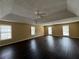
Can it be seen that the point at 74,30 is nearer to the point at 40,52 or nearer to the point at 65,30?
the point at 65,30

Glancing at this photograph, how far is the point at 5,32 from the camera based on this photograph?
680cm

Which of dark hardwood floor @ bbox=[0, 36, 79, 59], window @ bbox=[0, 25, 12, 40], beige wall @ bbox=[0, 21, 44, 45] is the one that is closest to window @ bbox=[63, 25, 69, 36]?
beige wall @ bbox=[0, 21, 44, 45]

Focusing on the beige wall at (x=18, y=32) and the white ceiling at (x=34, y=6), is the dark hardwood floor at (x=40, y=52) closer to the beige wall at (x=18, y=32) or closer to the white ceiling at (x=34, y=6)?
the beige wall at (x=18, y=32)

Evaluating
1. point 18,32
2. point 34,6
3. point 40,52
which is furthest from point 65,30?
point 34,6

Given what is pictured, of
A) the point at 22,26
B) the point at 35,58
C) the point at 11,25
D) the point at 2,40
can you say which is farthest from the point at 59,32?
the point at 35,58

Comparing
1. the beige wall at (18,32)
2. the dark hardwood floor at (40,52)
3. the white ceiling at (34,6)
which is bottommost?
the dark hardwood floor at (40,52)

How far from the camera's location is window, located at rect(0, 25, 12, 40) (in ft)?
20.9

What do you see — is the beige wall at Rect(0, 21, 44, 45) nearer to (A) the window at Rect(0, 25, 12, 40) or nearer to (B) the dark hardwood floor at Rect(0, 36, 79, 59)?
(A) the window at Rect(0, 25, 12, 40)

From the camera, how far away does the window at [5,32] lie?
638cm

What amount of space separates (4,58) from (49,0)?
138 inches

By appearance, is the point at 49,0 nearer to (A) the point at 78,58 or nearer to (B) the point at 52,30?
(A) the point at 78,58

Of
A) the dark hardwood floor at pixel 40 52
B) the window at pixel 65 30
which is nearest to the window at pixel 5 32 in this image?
the dark hardwood floor at pixel 40 52

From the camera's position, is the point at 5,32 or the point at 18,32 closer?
the point at 5,32

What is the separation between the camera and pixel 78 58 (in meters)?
3.27
